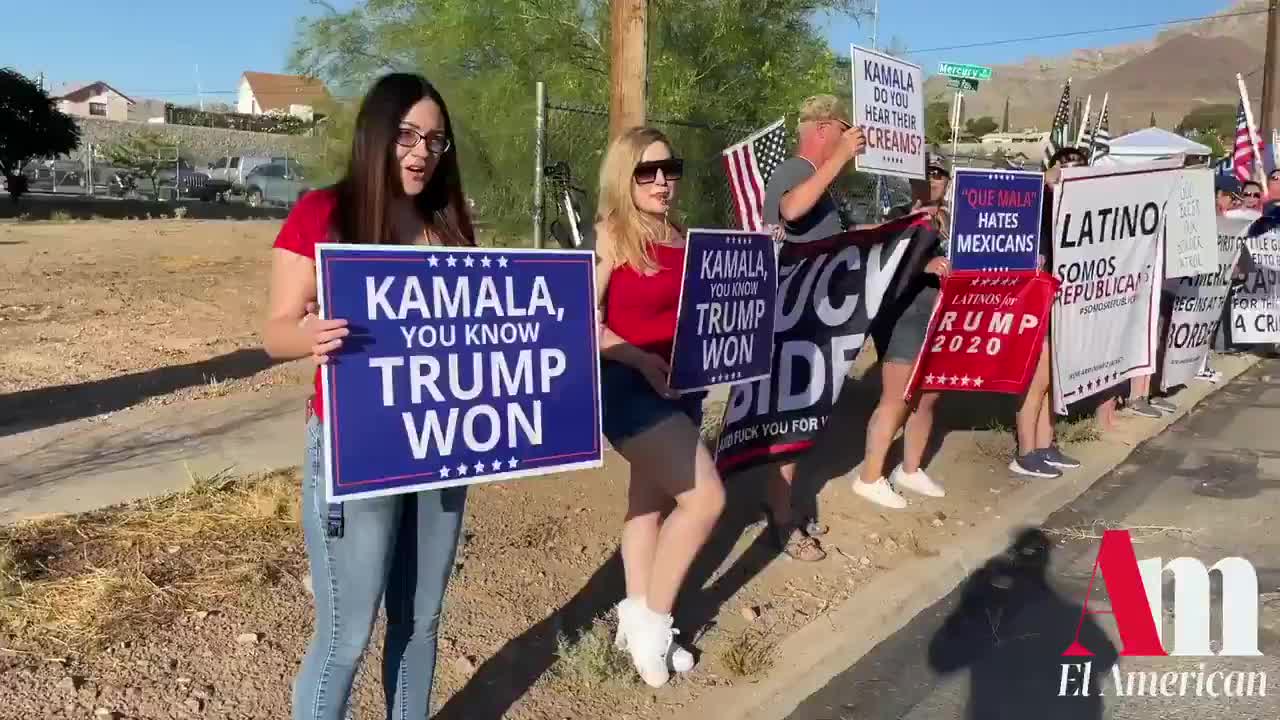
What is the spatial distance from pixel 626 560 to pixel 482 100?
8388 mm

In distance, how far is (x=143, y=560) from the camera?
430 cm

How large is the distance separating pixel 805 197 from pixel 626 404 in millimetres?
1609

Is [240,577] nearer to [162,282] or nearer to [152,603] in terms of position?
[152,603]

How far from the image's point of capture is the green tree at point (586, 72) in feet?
35.9

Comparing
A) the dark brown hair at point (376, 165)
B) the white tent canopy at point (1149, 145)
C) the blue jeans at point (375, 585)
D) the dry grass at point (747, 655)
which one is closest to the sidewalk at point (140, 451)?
the blue jeans at point (375, 585)

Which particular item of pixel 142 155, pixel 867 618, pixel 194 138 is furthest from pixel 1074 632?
pixel 194 138

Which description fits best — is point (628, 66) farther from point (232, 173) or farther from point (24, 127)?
point (232, 173)

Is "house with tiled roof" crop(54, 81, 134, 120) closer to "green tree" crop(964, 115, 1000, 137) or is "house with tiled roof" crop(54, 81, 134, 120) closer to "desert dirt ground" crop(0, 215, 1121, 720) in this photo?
"green tree" crop(964, 115, 1000, 137)

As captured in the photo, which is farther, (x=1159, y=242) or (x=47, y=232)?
(x=47, y=232)

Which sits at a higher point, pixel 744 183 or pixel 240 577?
pixel 744 183

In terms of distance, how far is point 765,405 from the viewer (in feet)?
15.9

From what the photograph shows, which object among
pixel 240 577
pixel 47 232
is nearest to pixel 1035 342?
pixel 240 577

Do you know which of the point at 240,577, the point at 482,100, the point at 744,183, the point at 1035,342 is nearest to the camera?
the point at 240,577

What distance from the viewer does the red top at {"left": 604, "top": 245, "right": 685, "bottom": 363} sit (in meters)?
3.58
